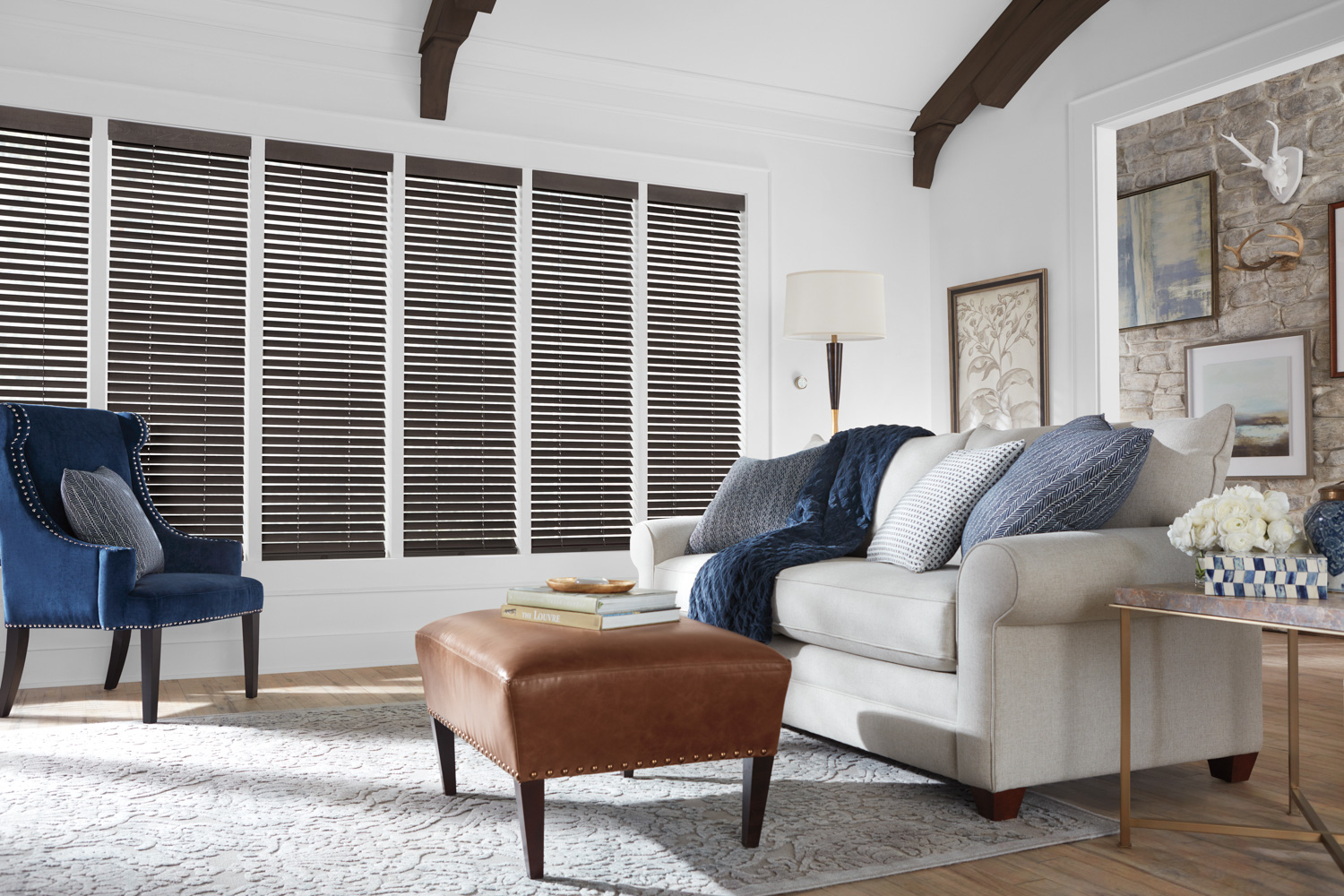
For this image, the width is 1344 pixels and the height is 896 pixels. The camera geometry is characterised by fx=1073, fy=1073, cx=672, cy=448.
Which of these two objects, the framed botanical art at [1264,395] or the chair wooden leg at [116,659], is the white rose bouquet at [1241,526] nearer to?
the chair wooden leg at [116,659]

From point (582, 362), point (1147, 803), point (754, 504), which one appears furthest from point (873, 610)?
point (582, 362)

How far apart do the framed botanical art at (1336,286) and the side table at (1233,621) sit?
3.88 m

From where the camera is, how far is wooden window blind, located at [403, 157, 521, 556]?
4.81 m

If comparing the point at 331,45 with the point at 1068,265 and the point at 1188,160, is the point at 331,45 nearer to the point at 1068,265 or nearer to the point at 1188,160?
the point at 1068,265

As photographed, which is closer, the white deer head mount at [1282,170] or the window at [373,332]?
the window at [373,332]

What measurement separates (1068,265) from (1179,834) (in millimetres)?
3401

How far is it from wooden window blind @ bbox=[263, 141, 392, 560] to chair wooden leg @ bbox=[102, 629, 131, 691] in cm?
66

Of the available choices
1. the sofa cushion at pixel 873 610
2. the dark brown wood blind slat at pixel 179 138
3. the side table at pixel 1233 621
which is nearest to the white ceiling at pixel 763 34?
the dark brown wood blind slat at pixel 179 138

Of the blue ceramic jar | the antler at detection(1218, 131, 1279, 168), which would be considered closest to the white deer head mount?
the antler at detection(1218, 131, 1279, 168)

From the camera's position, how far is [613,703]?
2076 mm

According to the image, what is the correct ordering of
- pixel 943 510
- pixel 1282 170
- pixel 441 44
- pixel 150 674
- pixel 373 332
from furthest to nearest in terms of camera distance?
pixel 1282 170 → pixel 373 332 → pixel 441 44 → pixel 150 674 → pixel 943 510

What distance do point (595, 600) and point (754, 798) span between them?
526 mm

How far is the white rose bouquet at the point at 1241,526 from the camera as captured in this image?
207cm

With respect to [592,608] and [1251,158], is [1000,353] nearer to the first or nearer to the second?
[1251,158]
